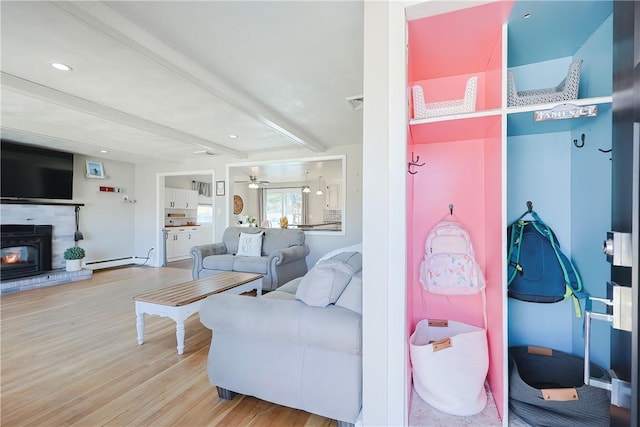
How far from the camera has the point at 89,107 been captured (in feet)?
9.93

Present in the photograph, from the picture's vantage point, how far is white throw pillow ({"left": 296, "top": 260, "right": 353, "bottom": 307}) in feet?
5.06

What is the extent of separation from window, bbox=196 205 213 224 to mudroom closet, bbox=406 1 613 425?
25.7 feet

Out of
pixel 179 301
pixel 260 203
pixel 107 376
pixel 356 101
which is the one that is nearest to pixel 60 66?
pixel 179 301

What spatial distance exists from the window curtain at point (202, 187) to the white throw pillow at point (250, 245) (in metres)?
4.33

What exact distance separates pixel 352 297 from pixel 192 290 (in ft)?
6.00

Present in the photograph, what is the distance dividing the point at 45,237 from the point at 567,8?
7.18 meters

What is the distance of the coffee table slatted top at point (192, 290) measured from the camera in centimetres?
235

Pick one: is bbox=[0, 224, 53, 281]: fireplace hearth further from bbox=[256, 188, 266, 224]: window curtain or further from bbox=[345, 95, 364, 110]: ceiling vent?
bbox=[256, 188, 266, 224]: window curtain

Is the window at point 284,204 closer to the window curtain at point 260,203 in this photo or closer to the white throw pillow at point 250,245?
the window curtain at point 260,203

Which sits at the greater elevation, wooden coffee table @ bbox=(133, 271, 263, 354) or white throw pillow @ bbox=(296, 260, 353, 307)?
white throw pillow @ bbox=(296, 260, 353, 307)

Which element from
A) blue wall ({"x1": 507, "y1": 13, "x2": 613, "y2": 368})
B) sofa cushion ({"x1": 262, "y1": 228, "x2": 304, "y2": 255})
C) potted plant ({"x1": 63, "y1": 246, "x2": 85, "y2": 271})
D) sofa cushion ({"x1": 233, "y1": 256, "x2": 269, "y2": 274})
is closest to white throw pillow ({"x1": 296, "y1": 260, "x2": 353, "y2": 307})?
blue wall ({"x1": 507, "y1": 13, "x2": 613, "y2": 368})

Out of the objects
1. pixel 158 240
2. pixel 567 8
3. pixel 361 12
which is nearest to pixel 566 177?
pixel 567 8

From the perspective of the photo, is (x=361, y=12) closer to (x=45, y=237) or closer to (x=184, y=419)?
(x=184, y=419)

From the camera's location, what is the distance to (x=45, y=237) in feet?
16.3
